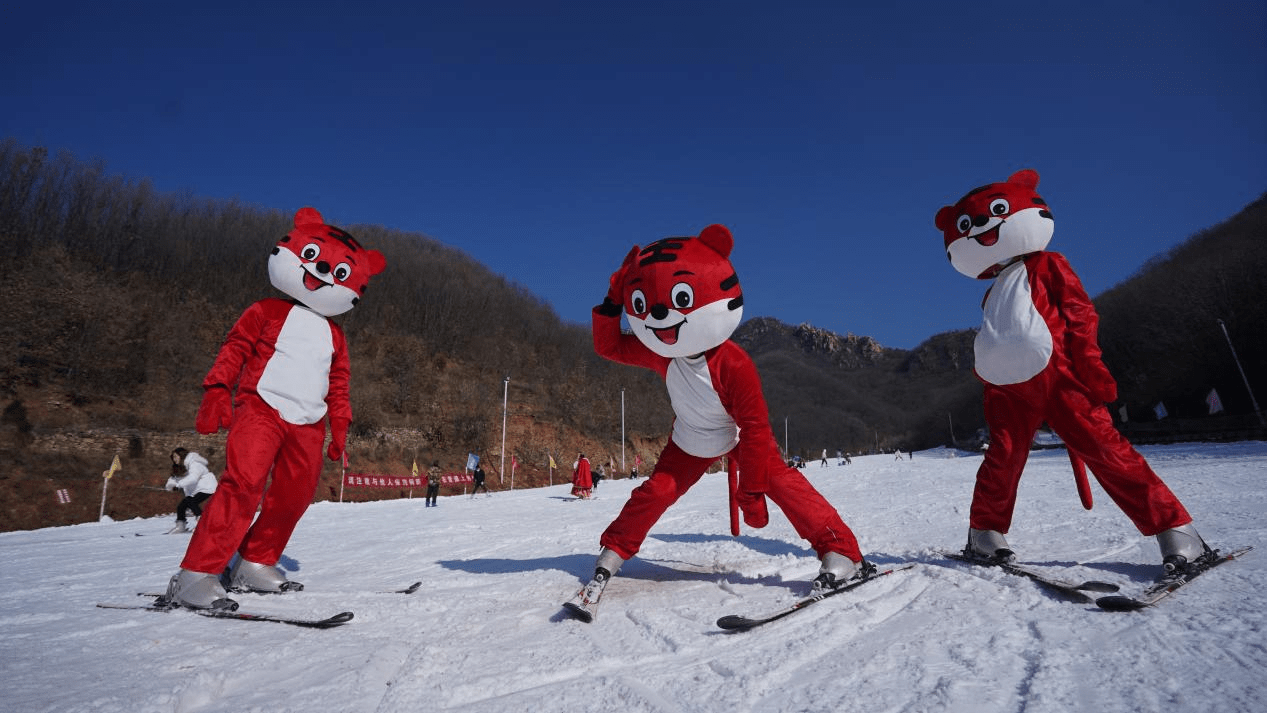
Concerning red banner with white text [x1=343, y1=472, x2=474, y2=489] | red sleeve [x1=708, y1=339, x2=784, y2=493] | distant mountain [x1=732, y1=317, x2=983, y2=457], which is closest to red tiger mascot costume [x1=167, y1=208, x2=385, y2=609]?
red sleeve [x1=708, y1=339, x2=784, y2=493]

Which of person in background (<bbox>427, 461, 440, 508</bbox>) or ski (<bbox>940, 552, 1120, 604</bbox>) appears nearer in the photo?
ski (<bbox>940, 552, 1120, 604</bbox>)

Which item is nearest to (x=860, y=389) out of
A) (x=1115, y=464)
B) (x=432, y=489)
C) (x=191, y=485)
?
(x=432, y=489)

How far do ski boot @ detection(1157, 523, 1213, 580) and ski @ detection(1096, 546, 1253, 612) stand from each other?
0.01m

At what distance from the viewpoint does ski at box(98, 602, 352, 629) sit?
2.73 meters

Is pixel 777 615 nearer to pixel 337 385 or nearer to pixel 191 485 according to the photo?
pixel 337 385

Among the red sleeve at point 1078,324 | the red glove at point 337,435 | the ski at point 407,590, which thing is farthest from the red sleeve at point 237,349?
the red sleeve at point 1078,324

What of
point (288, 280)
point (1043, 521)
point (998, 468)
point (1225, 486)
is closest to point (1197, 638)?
point (998, 468)

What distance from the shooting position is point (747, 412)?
127 inches

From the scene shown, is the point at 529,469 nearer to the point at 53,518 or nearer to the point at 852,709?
the point at 53,518

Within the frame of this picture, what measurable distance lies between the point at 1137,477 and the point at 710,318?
2.26m

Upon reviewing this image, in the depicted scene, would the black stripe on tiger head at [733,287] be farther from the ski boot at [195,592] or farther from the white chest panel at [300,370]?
the ski boot at [195,592]

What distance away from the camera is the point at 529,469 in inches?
1373

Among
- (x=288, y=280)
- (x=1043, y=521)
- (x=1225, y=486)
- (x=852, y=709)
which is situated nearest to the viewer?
(x=852, y=709)

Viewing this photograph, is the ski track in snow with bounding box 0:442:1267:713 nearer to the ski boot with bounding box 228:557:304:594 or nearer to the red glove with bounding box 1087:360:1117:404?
the ski boot with bounding box 228:557:304:594
